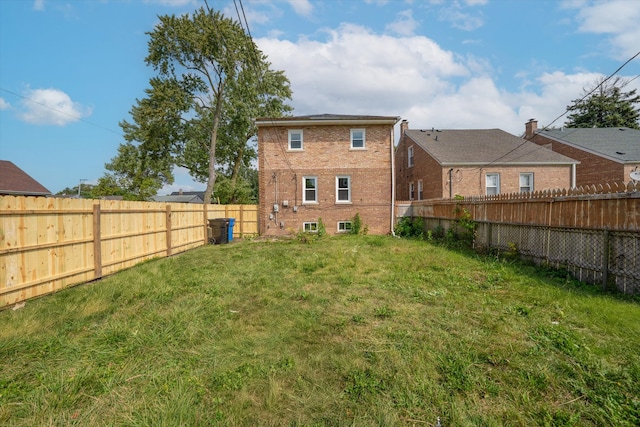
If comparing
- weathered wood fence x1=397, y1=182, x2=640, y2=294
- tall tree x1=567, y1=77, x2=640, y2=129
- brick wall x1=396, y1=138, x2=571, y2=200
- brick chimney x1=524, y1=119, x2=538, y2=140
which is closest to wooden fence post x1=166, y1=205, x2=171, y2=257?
weathered wood fence x1=397, y1=182, x2=640, y2=294

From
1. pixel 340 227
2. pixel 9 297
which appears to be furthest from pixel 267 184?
pixel 9 297

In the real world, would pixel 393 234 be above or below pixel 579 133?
below

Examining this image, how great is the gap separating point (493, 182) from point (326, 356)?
18.5 metres

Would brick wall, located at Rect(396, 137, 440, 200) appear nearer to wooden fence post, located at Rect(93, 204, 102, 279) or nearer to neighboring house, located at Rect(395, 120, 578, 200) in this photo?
neighboring house, located at Rect(395, 120, 578, 200)

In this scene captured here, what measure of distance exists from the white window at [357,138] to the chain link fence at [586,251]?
9049 mm

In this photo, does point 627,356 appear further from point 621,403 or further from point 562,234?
point 562,234

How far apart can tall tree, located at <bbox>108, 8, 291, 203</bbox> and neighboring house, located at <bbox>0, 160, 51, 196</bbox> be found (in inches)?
237

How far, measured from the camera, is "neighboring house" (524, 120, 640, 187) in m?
19.0

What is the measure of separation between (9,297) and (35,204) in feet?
5.38

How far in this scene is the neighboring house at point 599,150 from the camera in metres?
19.0

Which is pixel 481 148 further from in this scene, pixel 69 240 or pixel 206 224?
pixel 69 240

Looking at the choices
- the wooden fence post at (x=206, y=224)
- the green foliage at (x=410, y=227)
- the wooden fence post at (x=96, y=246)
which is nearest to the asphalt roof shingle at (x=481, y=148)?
the green foliage at (x=410, y=227)

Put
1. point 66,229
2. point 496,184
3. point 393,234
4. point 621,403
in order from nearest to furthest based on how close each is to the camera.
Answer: point 621,403, point 66,229, point 393,234, point 496,184

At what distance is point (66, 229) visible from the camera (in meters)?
6.19
